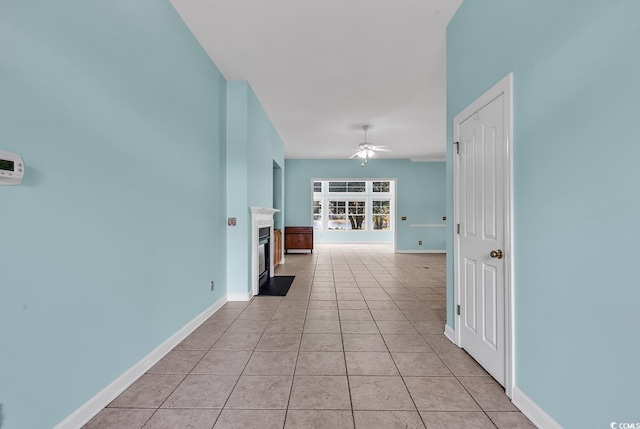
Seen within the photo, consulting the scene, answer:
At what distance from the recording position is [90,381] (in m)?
1.64

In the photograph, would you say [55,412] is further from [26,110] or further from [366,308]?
[366,308]

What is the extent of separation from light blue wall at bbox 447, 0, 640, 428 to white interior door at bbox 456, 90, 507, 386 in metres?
0.18

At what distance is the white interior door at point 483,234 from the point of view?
1943 millimetres

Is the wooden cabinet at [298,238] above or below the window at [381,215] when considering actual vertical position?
below

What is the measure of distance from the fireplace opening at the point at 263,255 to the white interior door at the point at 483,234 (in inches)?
121

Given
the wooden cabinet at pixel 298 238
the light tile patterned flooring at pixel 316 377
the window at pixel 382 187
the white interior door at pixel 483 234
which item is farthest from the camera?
the window at pixel 382 187

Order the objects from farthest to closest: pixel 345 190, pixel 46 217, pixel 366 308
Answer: pixel 345 190 < pixel 366 308 < pixel 46 217

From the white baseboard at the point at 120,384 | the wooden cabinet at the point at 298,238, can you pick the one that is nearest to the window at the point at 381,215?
the wooden cabinet at the point at 298,238

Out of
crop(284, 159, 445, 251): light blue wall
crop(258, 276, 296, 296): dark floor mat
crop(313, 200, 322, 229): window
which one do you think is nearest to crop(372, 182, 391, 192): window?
crop(313, 200, 322, 229): window

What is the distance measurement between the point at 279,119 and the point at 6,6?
438 centimetres

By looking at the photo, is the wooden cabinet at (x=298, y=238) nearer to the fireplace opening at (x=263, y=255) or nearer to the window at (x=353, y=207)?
the fireplace opening at (x=263, y=255)

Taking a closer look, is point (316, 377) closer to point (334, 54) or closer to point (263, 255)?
point (263, 255)

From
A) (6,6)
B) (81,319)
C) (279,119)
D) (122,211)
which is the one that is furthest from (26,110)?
(279,119)

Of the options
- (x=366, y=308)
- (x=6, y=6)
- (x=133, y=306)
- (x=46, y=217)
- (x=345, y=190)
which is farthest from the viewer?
(x=345, y=190)
